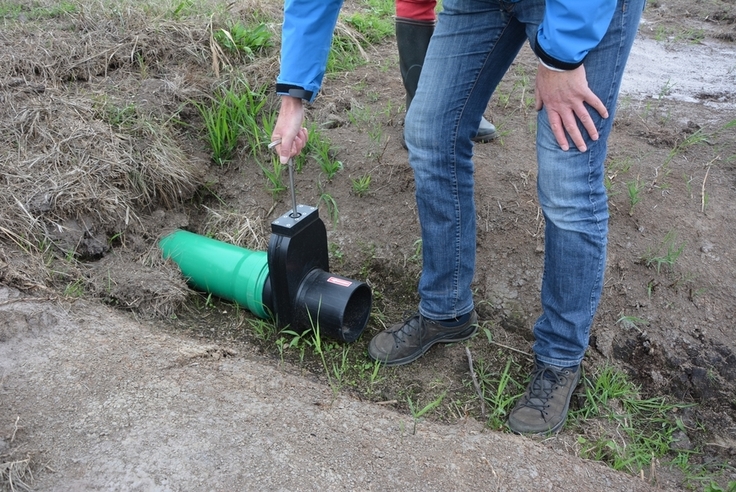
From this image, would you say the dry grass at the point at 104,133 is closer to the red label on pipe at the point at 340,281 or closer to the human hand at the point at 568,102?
the red label on pipe at the point at 340,281

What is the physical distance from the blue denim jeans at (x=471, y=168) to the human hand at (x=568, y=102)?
0.03 meters

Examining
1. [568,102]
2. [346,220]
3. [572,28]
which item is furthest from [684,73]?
[572,28]

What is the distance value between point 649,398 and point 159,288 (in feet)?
5.80

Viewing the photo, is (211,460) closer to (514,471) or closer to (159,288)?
(514,471)

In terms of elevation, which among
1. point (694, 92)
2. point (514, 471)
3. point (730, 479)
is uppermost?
point (694, 92)

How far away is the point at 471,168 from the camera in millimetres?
1896

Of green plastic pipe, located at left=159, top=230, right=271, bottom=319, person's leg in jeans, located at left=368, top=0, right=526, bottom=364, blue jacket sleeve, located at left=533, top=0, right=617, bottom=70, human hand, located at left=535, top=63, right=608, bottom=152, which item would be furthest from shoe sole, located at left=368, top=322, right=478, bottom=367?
blue jacket sleeve, located at left=533, top=0, right=617, bottom=70

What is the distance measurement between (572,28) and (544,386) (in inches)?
42.2

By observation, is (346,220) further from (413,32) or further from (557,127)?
(557,127)

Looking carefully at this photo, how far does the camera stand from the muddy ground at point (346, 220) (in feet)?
6.72

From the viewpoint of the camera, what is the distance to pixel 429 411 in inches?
78.0

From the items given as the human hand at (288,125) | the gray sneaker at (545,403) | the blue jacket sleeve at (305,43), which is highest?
the blue jacket sleeve at (305,43)

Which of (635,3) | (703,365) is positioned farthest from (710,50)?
(635,3)

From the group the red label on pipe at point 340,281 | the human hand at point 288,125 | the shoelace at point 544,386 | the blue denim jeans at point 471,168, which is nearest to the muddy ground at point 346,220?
the shoelace at point 544,386
